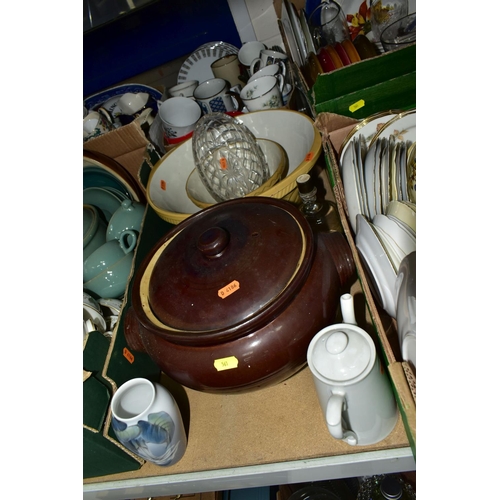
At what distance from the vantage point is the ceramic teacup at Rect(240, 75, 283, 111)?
103cm

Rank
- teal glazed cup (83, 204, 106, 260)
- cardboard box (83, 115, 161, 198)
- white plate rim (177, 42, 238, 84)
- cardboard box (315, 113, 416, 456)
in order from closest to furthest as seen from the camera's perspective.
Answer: cardboard box (315, 113, 416, 456)
teal glazed cup (83, 204, 106, 260)
cardboard box (83, 115, 161, 198)
white plate rim (177, 42, 238, 84)

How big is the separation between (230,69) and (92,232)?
72cm

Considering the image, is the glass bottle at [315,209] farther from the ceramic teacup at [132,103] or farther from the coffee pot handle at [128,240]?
the ceramic teacup at [132,103]

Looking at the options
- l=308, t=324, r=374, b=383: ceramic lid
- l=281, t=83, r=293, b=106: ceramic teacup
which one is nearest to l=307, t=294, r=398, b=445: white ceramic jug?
l=308, t=324, r=374, b=383: ceramic lid

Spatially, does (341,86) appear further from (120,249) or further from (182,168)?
(120,249)

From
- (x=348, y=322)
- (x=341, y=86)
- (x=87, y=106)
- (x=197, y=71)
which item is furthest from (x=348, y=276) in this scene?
(x=87, y=106)

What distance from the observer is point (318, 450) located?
1.84 feet

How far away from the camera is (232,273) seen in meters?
0.53

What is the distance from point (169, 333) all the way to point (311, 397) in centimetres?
26

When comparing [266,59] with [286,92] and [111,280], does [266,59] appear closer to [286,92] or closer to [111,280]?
[286,92]

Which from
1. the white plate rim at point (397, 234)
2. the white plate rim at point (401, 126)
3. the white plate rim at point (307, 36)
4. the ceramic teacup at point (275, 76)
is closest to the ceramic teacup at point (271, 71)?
the ceramic teacup at point (275, 76)

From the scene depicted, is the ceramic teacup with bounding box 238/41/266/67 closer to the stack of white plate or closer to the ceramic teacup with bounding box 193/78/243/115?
the ceramic teacup with bounding box 193/78/243/115

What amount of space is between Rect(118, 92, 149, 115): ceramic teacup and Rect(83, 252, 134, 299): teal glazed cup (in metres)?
0.66

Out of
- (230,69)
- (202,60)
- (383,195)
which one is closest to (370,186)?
(383,195)
